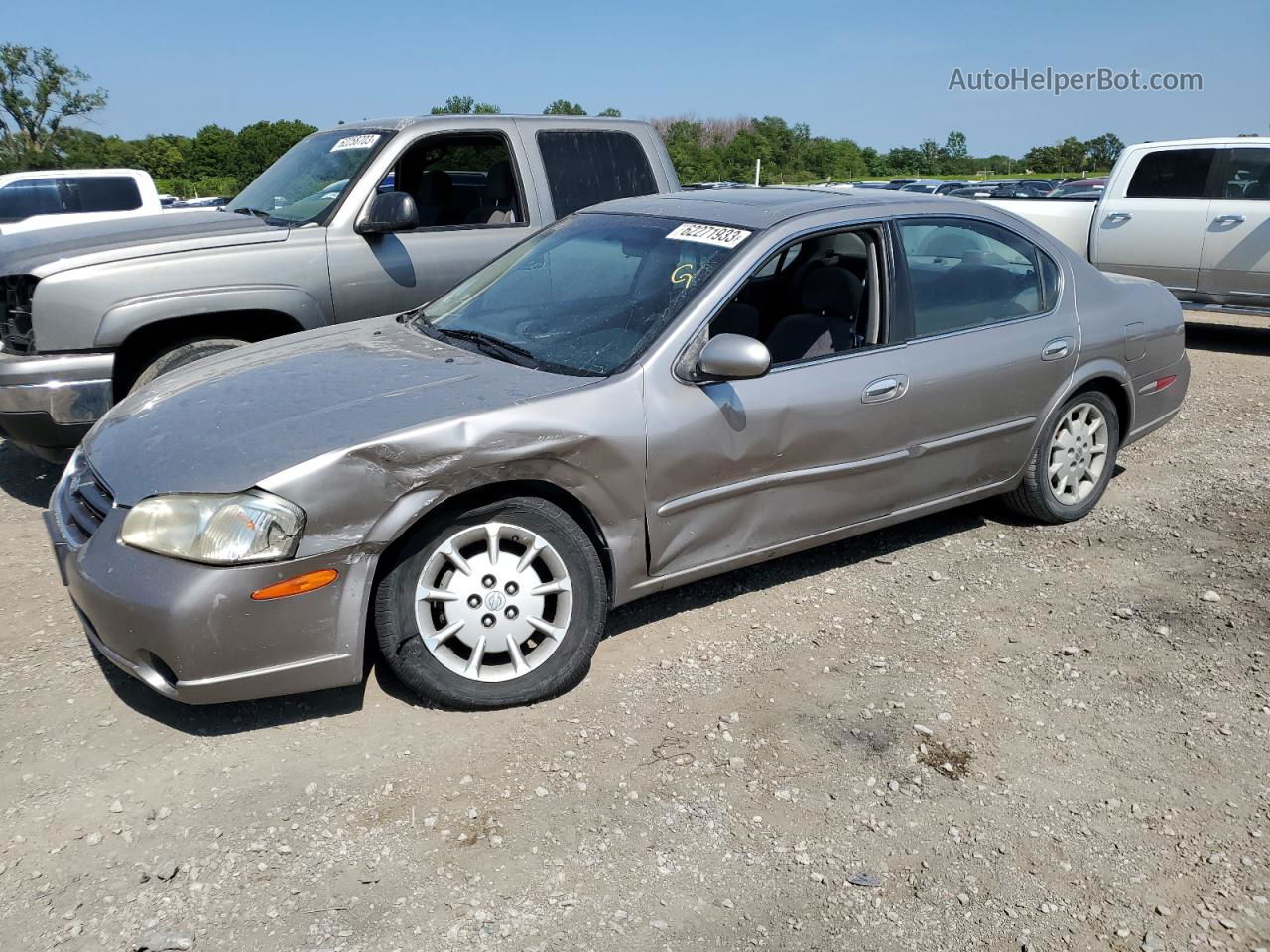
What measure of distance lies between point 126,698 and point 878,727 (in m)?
2.47

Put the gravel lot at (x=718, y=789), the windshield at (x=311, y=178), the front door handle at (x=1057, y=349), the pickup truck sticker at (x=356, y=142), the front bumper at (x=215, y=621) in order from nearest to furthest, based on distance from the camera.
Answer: the gravel lot at (x=718, y=789), the front bumper at (x=215, y=621), the front door handle at (x=1057, y=349), the windshield at (x=311, y=178), the pickup truck sticker at (x=356, y=142)

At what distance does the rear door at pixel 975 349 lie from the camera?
4391 mm

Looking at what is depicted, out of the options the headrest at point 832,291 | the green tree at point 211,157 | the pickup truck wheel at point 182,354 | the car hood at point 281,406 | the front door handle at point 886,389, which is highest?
the headrest at point 832,291

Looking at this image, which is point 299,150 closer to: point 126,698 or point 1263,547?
point 126,698

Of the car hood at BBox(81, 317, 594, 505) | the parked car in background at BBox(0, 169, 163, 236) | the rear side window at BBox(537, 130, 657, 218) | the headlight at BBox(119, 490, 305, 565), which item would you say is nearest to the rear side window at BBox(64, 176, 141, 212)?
the parked car in background at BBox(0, 169, 163, 236)

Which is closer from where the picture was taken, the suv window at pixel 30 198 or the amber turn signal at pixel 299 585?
the amber turn signal at pixel 299 585

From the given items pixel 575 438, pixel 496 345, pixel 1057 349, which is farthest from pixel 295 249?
pixel 1057 349

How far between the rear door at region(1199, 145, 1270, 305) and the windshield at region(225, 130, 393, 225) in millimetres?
7845

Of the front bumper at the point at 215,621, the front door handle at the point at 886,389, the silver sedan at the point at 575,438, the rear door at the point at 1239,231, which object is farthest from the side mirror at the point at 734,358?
the rear door at the point at 1239,231

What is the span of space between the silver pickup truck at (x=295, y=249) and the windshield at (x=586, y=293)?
1.26 metres

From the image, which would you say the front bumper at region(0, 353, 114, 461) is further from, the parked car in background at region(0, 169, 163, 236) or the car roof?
the parked car in background at region(0, 169, 163, 236)

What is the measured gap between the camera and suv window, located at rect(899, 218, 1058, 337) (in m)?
4.43

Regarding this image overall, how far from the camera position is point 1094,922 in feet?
8.61

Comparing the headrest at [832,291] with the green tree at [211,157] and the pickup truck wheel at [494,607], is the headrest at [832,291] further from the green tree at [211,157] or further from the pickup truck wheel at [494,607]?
the green tree at [211,157]
